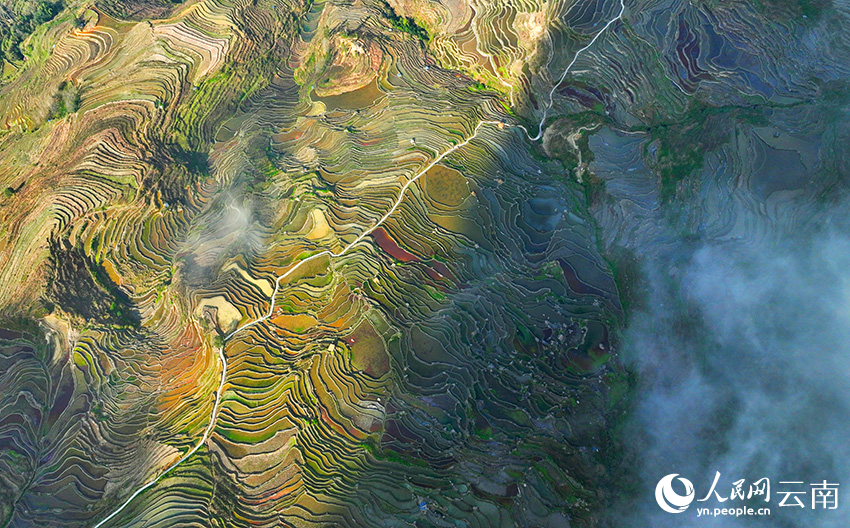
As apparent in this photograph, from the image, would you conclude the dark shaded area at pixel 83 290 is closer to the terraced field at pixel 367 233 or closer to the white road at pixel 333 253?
the terraced field at pixel 367 233

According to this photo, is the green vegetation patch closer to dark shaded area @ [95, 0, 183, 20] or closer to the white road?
the white road

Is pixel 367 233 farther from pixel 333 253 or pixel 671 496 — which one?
pixel 671 496

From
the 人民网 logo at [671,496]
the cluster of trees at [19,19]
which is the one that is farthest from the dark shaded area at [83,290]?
the 人民网 logo at [671,496]

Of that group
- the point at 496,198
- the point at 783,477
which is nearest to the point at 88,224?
the point at 496,198

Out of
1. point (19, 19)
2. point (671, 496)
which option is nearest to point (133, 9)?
point (19, 19)

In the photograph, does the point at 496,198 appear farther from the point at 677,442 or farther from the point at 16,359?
the point at 16,359
